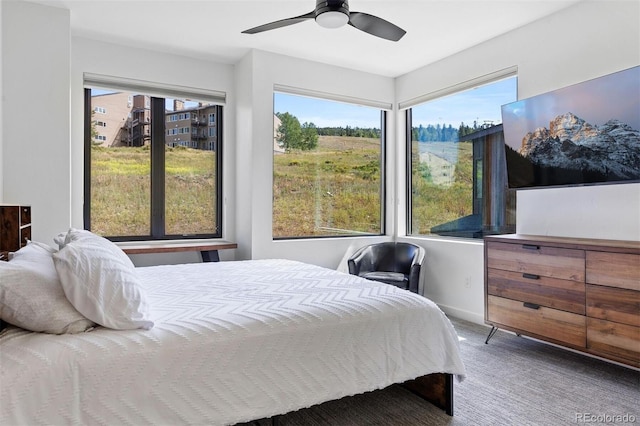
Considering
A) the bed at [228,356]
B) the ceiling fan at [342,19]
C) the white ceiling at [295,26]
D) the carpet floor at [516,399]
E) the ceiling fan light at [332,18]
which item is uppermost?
the white ceiling at [295,26]

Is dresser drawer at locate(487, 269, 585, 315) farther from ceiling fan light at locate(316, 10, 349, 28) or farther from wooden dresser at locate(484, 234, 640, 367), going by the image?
ceiling fan light at locate(316, 10, 349, 28)

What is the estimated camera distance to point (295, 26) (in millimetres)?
3473

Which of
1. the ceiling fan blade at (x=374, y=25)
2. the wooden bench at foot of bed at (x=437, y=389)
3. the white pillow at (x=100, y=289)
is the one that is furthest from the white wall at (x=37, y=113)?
the wooden bench at foot of bed at (x=437, y=389)

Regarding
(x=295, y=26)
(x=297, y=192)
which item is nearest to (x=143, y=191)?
(x=297, y=192)

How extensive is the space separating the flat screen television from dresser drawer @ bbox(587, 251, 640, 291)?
0.53 m

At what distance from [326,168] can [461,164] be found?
1.45 metres

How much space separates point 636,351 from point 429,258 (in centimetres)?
222

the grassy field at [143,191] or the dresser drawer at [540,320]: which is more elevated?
the grassy field at [143,191]

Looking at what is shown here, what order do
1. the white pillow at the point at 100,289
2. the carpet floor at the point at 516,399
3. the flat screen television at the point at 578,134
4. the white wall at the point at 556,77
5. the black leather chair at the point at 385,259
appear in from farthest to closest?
the black leather chair at the point at 385,259 → the white wall at the point at 556,77 → the flat screen television at the point at 578,134 → the carpet floor at the point at 516,399 → the white pillow at the point at 100,289

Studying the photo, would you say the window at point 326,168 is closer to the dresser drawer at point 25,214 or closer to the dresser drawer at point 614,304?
the dresser drawer at point 25,214

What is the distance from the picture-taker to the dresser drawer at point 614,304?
2309 mm

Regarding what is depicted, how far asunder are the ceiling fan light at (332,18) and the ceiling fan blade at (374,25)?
88mm

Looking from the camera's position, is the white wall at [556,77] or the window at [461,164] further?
the window at [461,164]

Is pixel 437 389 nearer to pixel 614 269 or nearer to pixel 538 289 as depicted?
pixel 538 289
